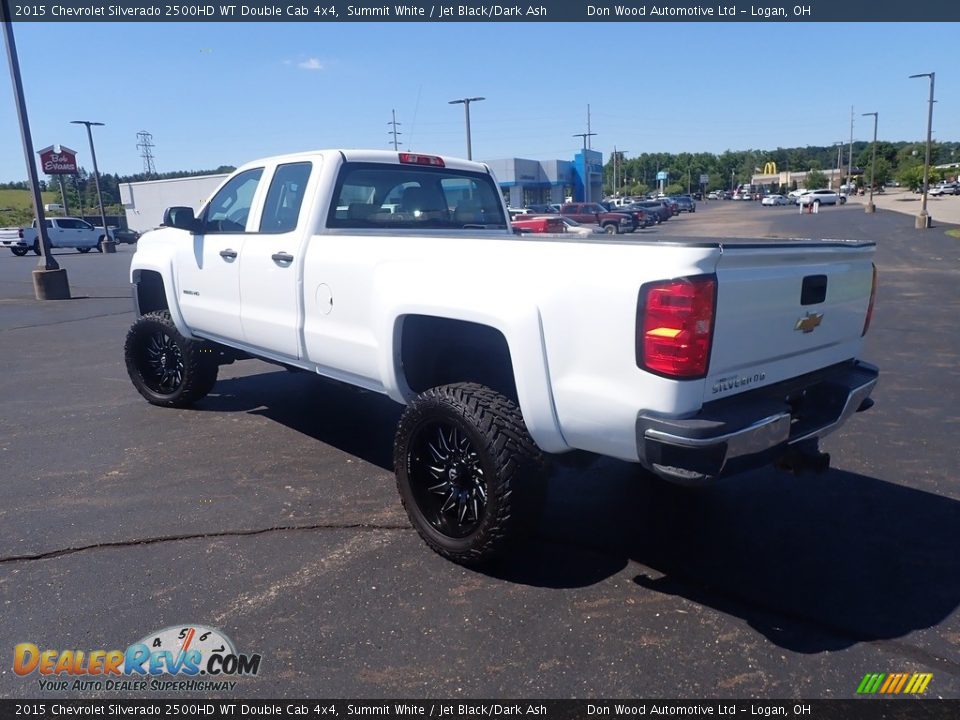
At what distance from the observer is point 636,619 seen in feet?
10.5

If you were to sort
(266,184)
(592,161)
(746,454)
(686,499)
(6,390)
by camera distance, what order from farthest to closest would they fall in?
(592,161) < (6,390) < (266,184) < (686,499) < (746,454)

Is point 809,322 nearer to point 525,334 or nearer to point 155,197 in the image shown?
point 525,334

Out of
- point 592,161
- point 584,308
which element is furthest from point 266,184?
point 592,161

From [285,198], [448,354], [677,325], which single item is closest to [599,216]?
[285,198]

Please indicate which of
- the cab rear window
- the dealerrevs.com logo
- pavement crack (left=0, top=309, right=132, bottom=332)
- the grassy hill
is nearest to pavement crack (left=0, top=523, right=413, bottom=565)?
the dealerrevs.com logo

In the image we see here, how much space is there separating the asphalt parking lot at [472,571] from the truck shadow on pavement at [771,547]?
14mm

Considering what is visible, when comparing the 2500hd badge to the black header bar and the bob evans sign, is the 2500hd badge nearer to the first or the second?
the black header bar

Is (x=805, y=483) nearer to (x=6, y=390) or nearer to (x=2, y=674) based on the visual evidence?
(x=2, y=674)

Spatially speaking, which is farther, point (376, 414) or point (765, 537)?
point (376, 414)

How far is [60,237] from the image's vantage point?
113ft

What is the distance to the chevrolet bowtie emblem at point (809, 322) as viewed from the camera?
3.33 m

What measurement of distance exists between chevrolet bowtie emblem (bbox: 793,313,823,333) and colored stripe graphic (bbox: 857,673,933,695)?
1.43 m

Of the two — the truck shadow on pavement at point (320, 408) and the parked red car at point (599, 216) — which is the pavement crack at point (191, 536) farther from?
the parked red car at point (599, 216)

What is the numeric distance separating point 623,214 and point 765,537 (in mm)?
36458
